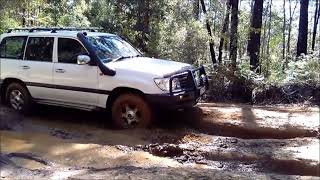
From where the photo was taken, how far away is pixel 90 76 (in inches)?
301

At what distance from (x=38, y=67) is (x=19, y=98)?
2.78ft

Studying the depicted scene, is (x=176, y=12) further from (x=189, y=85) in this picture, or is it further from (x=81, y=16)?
(x=189, y=85)

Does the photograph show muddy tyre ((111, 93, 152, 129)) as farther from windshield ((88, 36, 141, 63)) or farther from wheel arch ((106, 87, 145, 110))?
windshield ((88, 36, 141, 63))

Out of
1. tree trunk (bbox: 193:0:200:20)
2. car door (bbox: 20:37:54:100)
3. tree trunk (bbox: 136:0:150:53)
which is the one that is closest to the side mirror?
car door (bbox: 20:37:54:100)

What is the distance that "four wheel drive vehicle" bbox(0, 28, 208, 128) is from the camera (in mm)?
7246

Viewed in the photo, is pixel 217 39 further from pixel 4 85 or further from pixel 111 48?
pixel 4 85

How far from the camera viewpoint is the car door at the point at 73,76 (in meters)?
7.68

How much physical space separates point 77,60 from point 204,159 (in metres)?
3.03

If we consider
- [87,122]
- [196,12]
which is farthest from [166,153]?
[196,12]

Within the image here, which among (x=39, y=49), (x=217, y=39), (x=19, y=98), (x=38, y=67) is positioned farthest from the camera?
(x=217, y=39)

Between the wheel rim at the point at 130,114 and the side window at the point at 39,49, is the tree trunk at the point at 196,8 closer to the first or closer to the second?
the side window at the point at 39,49

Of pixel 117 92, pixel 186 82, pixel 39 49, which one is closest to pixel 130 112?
pixel 117 92

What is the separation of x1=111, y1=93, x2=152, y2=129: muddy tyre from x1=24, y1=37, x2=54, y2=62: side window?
174 centimetres

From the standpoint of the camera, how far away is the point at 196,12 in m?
18.4
